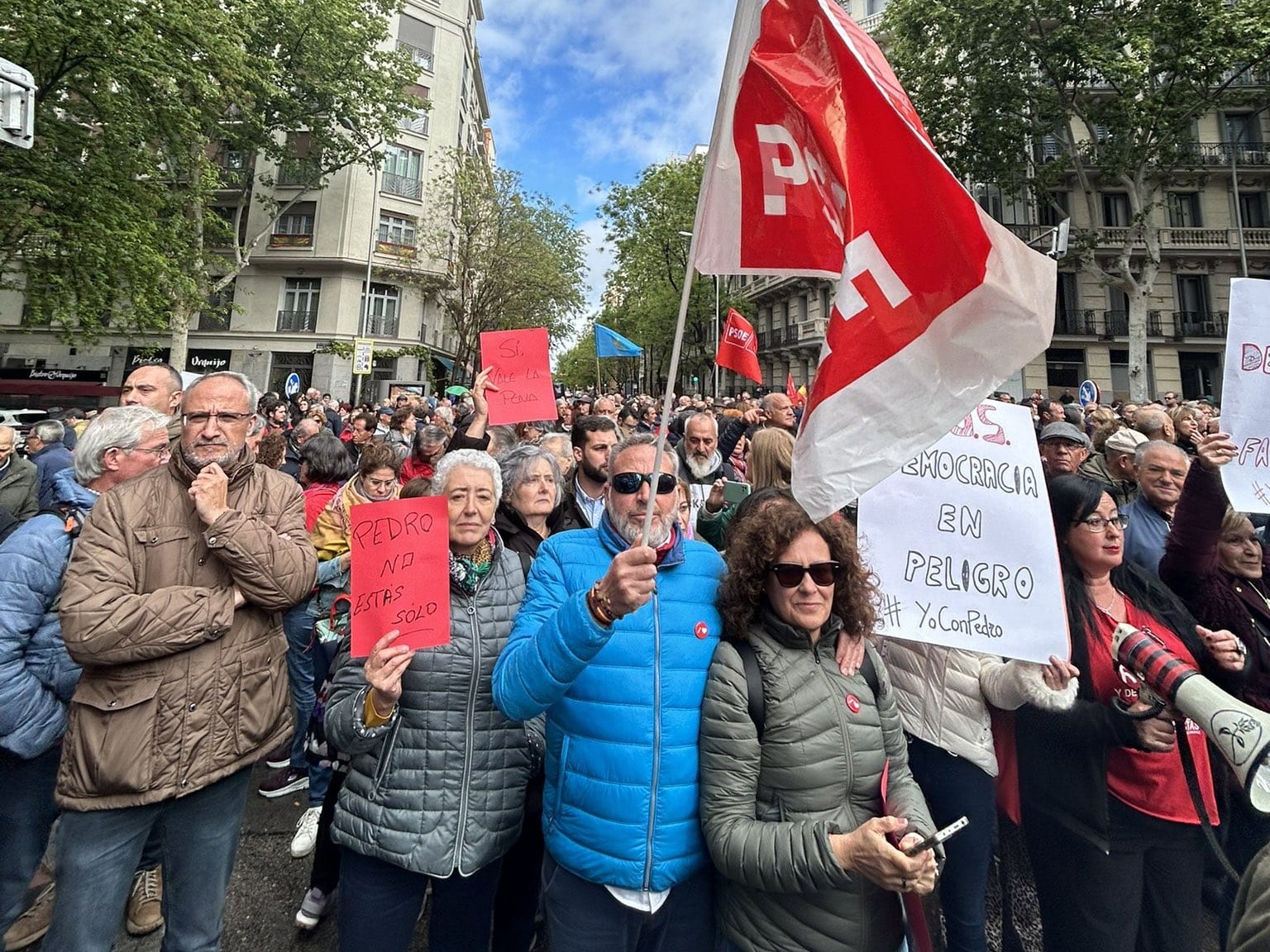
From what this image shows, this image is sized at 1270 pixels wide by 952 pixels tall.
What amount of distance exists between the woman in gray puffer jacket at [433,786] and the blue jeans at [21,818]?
125 cm

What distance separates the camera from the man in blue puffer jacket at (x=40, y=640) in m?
1.98

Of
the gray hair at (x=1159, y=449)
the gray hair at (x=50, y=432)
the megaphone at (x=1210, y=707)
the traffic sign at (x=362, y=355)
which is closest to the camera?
the megaphone at (x=1210, y=707)

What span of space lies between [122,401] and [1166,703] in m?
4.59

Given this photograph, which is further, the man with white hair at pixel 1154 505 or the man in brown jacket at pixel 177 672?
the man with white hair at pixel 1154 505

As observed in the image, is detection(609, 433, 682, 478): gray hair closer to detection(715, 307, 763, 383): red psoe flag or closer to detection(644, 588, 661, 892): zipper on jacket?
detection(644, 588, 661, 892): zipper on jacket

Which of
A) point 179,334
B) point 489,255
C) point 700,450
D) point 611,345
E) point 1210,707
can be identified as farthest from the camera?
point 489,255

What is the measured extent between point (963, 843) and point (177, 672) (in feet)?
9.27

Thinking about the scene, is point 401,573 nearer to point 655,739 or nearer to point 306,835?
point 655,739

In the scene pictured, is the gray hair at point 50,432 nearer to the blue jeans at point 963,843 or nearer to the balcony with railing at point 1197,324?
the blue jeans at point 963,843

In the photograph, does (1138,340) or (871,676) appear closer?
(871,676)

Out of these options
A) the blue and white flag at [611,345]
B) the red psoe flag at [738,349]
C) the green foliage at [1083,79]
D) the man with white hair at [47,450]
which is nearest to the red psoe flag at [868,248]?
the red psoe flag at [738,349]

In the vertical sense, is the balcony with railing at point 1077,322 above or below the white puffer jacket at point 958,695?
above

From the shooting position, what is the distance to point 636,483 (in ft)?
6.41

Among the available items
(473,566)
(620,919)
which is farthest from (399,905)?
(473,566)
